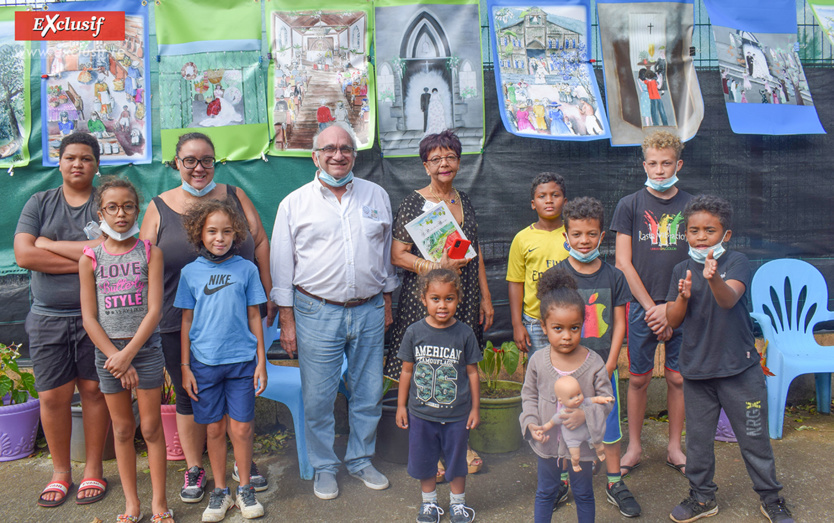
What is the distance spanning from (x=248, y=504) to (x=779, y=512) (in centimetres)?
269

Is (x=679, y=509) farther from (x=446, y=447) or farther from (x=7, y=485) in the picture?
(x=7, y=485)

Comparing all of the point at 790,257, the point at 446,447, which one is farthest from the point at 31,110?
the point at 790,257

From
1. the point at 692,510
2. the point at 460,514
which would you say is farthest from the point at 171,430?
the point at 692,510

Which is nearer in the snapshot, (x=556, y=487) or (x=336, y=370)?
(x=556, y=487)

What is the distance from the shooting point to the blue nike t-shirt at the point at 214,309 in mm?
3139

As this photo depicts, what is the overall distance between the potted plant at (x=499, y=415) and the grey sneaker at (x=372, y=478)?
698 millimetres

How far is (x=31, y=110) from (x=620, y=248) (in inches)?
157

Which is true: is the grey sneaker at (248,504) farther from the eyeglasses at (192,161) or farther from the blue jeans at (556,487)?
the eyeglasses at (192,161)

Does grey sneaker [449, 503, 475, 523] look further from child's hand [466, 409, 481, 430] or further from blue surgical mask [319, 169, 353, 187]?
blue surgical mask [319, 169, 353, 187]

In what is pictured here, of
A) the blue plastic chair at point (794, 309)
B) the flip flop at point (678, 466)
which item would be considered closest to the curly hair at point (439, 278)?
the flip flop at point (678, 466)

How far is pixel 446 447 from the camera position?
3.08 metres

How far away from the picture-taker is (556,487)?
109 inches

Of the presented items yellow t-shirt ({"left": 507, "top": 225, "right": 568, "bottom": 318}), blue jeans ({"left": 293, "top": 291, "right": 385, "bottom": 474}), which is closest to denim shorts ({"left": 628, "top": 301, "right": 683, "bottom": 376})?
yellow t-shirt ({"left": 507, "top": 225, "right": 568, "bottom": 318})

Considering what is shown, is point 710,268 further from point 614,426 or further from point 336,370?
point 336,370
